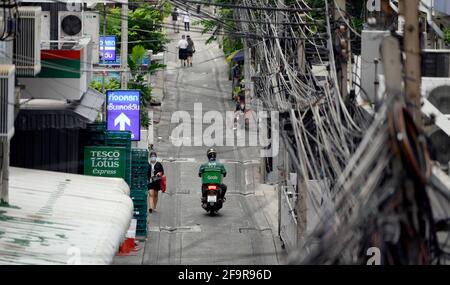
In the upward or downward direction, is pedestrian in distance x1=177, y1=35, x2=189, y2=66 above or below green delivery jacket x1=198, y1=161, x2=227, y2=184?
above

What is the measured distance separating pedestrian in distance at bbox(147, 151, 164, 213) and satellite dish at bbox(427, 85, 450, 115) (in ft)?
38.6

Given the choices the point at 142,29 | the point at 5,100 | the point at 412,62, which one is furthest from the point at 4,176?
the point at 142,29

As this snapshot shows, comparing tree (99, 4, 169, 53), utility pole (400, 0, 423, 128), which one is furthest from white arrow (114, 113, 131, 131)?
utility pole (400, 0, 423, 128)

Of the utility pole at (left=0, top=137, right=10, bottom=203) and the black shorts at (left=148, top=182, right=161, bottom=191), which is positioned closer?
the utility pole at (left=0, top=137, right=10, bottom=203)

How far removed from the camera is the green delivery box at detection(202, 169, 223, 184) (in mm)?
28703

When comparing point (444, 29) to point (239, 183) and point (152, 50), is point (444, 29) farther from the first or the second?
point (152, 50)

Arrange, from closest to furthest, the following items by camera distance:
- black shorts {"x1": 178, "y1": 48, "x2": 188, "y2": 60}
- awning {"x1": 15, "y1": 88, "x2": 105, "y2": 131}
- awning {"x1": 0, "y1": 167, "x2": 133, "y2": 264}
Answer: awning {"x1": 0, "y1": 167, "x2": 133, "y2": 264}
awning {"x1": 15, "y1": 88, "x2": 105, "y2": 131}
black shorts {"x1": 178, "y1": 48, "x2": 188, "y2": 60}

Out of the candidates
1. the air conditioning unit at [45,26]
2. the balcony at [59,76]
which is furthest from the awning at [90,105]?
the air conditioning unit at [45,26]

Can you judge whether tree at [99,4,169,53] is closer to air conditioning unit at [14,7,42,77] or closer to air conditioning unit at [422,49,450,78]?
air conditioning unit at [14,7,42,77]

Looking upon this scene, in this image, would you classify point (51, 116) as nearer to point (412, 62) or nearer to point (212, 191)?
point (212, 191)

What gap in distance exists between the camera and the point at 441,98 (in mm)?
17141

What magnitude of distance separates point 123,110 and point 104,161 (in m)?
5.63

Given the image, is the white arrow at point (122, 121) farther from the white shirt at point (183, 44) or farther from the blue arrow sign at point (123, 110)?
the white shirt at point (183, 44)
